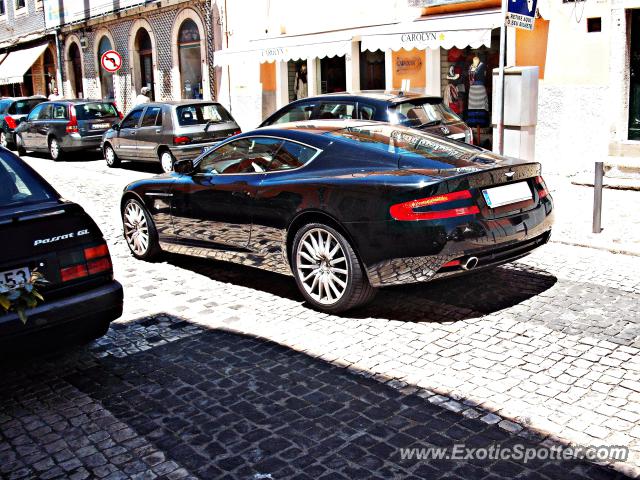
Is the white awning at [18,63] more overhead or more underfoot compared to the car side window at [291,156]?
more overhead

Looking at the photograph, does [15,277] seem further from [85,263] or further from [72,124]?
[72,124]

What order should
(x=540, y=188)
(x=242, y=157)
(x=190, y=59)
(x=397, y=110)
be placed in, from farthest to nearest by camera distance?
(x=190, y=59) < (x=397, y=110) < (x=242, y=157) < (x=540, y=188)

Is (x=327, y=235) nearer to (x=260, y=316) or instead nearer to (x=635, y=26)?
(x=260, y=316)

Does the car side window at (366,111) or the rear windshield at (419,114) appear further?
the car side window at (366,111)

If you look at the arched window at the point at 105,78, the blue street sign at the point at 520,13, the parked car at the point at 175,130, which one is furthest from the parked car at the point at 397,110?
the arched window at the point at 105,78

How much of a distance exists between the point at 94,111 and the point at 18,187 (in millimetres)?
15470

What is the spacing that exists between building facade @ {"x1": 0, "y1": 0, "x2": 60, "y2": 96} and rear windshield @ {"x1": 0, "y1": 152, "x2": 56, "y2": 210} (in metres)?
32.9

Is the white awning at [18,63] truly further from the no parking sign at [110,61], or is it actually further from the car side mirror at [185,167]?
the car side mirror at [185,167]

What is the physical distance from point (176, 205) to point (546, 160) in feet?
28.4

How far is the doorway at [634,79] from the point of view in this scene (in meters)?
12.5

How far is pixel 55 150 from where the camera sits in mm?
20062

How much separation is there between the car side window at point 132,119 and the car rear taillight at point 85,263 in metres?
12.2

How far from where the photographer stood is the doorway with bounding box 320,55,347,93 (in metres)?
19.7

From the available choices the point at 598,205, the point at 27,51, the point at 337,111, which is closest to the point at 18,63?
the point at 27,51
